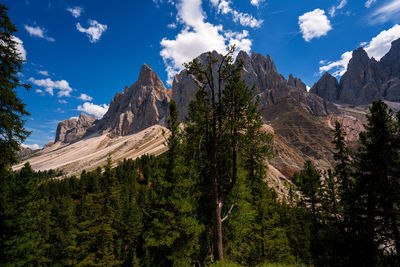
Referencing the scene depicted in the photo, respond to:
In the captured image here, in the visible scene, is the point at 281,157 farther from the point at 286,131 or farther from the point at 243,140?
the point at 243,140

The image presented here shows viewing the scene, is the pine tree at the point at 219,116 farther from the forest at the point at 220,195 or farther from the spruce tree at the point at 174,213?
the spruce tree at the point at 174,213

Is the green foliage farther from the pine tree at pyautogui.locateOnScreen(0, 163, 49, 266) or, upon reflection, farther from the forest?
the pine tree at pyautogui.locateOnScreen(0, 163, 49, 266)

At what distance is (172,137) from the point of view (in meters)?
15.8

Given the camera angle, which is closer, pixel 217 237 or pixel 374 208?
pixel 217 237

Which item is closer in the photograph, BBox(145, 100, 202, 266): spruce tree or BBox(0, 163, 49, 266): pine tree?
BBox(145, 100, 202, 266): spruce tree

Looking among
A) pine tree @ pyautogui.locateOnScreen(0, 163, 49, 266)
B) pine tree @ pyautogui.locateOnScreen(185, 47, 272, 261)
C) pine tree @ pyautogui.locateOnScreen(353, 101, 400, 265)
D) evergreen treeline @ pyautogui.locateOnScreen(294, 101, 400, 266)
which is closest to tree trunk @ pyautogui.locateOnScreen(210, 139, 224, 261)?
pine tree @ pyautogui.locateOnScreen(185, 47, 272, 261)

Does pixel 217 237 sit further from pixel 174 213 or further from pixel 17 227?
pixel 17 227

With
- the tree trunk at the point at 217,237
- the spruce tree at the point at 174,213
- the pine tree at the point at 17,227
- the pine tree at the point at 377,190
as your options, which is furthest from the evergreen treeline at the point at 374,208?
the pine tree at the point at 17,227

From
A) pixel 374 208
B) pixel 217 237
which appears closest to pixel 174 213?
pixel 217 237

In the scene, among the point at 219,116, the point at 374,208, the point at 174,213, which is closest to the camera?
the point at 219,116

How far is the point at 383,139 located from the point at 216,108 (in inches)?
499

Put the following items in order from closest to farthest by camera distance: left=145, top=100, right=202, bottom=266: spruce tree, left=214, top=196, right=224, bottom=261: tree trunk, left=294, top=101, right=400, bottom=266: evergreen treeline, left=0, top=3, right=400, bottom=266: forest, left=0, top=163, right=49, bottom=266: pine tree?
left=214, top=196, right=224, bottom=261: tree trunk → left=0, top=3, right=400, bottom=266: forest → left=294, top=101, right=400, bottom=266: evergreen treeline → left=145, top=100, right=202, bottom=266: spruce tree → left=0, top=163, right=49, bottom=266: pine tree

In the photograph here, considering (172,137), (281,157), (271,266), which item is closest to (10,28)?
(172,137)

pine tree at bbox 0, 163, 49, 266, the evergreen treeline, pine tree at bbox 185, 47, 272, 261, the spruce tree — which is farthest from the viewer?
pine tree at bbox 0, 163, 49, 266
